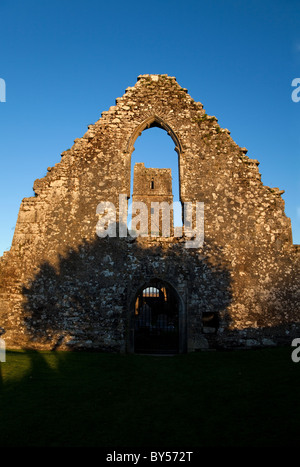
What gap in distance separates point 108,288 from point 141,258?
128 cm

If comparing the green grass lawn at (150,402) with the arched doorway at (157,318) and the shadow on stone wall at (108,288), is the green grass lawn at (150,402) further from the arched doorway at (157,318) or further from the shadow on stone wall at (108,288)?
the arched doorway at (157,318)

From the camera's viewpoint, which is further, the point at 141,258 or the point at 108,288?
the point at 141,258

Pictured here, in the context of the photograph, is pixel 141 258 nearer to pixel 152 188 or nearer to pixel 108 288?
pixel 108 288

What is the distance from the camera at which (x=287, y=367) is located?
6383mm

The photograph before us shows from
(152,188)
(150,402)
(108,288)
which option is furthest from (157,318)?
(150,402)

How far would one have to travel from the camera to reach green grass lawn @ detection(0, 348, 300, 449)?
145 inches

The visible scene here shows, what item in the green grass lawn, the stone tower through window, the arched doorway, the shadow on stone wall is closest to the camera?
the green grass lawn

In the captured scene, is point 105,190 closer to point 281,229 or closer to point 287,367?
point 281,229

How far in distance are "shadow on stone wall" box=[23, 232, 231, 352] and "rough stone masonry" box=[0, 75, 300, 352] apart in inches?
1.1

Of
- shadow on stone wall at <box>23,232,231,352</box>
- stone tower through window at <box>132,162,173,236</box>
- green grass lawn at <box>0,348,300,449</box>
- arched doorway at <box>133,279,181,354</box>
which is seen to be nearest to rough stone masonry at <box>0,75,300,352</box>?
shadow on stone wall at <box>23,232,231,352</box>

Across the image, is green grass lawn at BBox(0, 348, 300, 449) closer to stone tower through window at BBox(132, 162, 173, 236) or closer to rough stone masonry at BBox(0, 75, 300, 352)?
rough stone masonry at BBox(0, 75, 300, 352)

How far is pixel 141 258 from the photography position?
9.52 m

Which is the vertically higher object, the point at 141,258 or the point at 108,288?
the point at 141,258
